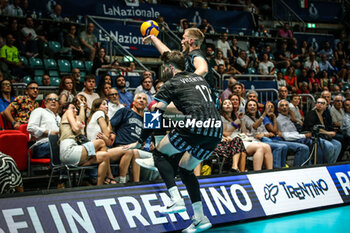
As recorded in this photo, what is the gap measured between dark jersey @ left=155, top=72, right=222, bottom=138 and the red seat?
8.36 feet

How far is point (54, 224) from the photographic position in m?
3.79

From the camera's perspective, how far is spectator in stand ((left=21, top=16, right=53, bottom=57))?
1037cm

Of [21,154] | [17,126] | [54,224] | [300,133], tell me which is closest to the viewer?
[54,224]

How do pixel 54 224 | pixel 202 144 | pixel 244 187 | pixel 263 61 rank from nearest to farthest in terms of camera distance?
1. pixel 54 224
2. pixel 202 144
3. pixel 244 187
4. pixel 263 61

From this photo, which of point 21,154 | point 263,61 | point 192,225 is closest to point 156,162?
point 192,225

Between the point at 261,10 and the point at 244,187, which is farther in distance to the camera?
the point at 261,10

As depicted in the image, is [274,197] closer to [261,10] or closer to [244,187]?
[244,187]

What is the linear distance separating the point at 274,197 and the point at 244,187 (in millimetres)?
472

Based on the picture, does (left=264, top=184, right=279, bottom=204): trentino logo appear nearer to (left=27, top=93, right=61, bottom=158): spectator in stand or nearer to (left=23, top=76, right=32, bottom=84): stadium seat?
(left=27, top=93, right=61, bottom=158): spectator in stand

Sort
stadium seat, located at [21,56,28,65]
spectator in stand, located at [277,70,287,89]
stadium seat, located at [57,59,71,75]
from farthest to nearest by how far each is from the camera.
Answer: spectator in stand, located at [277,70,287,89]
stadium seat, located at [57,59,71,75]
stadium seat, located at [21,56,28,65]

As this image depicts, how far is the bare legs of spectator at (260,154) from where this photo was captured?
21.9 feet

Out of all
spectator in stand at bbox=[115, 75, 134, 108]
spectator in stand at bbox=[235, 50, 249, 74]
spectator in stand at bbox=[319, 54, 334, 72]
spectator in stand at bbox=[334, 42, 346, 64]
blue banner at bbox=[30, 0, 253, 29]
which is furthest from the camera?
spectator in stand at bbox=[334, 42, 346, 64]

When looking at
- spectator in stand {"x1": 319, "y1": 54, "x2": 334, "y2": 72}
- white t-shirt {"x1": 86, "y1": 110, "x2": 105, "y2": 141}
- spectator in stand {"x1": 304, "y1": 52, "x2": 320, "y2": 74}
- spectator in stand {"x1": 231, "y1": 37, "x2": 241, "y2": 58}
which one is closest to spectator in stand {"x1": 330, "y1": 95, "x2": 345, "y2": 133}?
spectator in stand {"x1": 231, "y1": 37, "x2": 241, "y2": 58}

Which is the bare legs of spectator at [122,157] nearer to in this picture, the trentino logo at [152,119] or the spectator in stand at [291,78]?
the trentino logo at [152,119]
